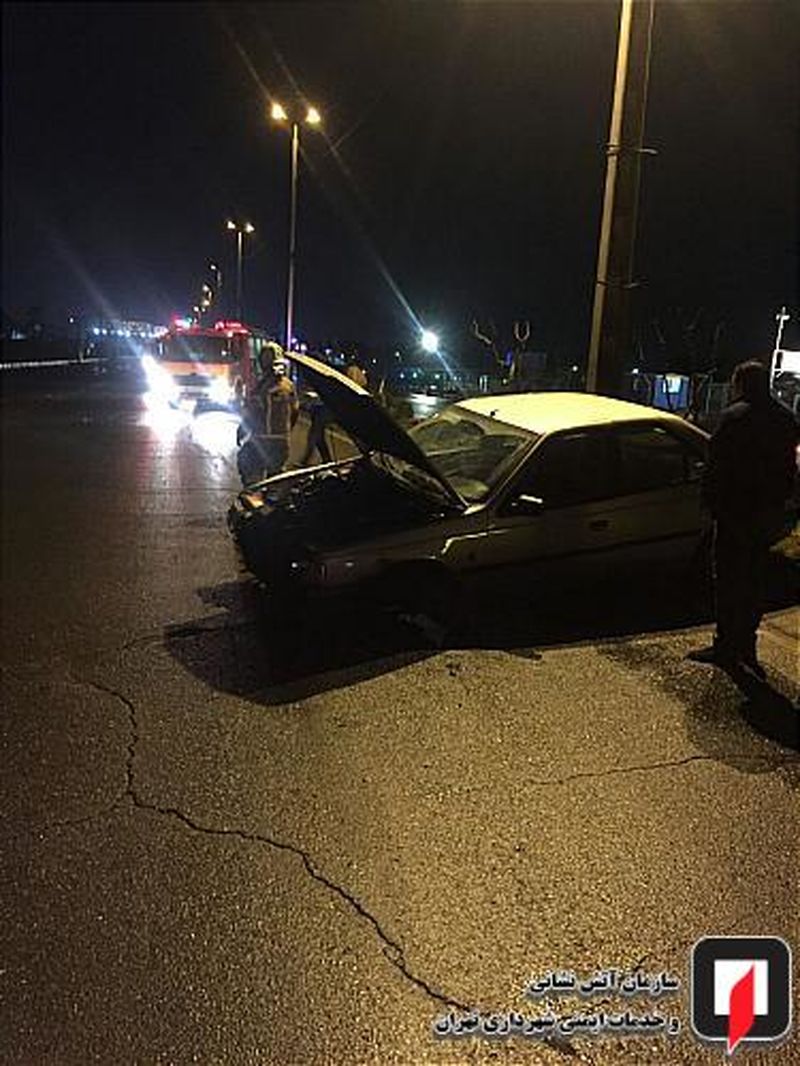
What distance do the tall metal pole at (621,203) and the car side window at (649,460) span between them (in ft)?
7.19

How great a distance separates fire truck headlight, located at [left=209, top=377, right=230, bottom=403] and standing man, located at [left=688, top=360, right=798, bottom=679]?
2019cm

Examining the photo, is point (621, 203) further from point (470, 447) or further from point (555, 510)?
point (555, 510)

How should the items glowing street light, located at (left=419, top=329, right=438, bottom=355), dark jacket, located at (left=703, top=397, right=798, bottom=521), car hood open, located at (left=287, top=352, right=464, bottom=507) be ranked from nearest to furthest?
1. dark jacket, located at (left=703, top=397, right=798, bottom=521)
2. car hood open, located at (left=287, top=352, right=464, bottom=507)
3. glowing street light, located at (left=419, top=329, right=438, bottom=355)

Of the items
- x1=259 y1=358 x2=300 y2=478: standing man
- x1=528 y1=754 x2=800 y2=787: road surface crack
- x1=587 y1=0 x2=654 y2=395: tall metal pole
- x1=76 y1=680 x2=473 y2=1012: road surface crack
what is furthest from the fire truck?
x1=528 y1=754 x2=800 y2=787: road surface crack

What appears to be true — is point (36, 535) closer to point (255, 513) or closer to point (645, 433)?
point (255, 513)

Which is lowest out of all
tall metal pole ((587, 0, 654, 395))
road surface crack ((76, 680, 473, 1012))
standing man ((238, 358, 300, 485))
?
road surface crack ((76, 680, 473, 1012))

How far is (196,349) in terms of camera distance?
2556 centimetres

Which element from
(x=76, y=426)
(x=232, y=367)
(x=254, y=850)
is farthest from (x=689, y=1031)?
Result: (x=232, y=367)

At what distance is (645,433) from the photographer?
6930 mm

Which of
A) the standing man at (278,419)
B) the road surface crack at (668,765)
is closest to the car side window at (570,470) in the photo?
the road surface crack at (668,765)

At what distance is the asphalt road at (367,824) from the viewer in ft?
9.43

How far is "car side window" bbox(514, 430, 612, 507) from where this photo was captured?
6.51 metres

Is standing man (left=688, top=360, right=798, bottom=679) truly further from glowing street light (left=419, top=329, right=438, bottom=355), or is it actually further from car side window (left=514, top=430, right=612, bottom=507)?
glowing street light (left=419, top=329, right=438, bottom=355)

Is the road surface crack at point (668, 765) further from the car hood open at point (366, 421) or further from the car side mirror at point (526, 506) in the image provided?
the car hood open at point (366, 421)
